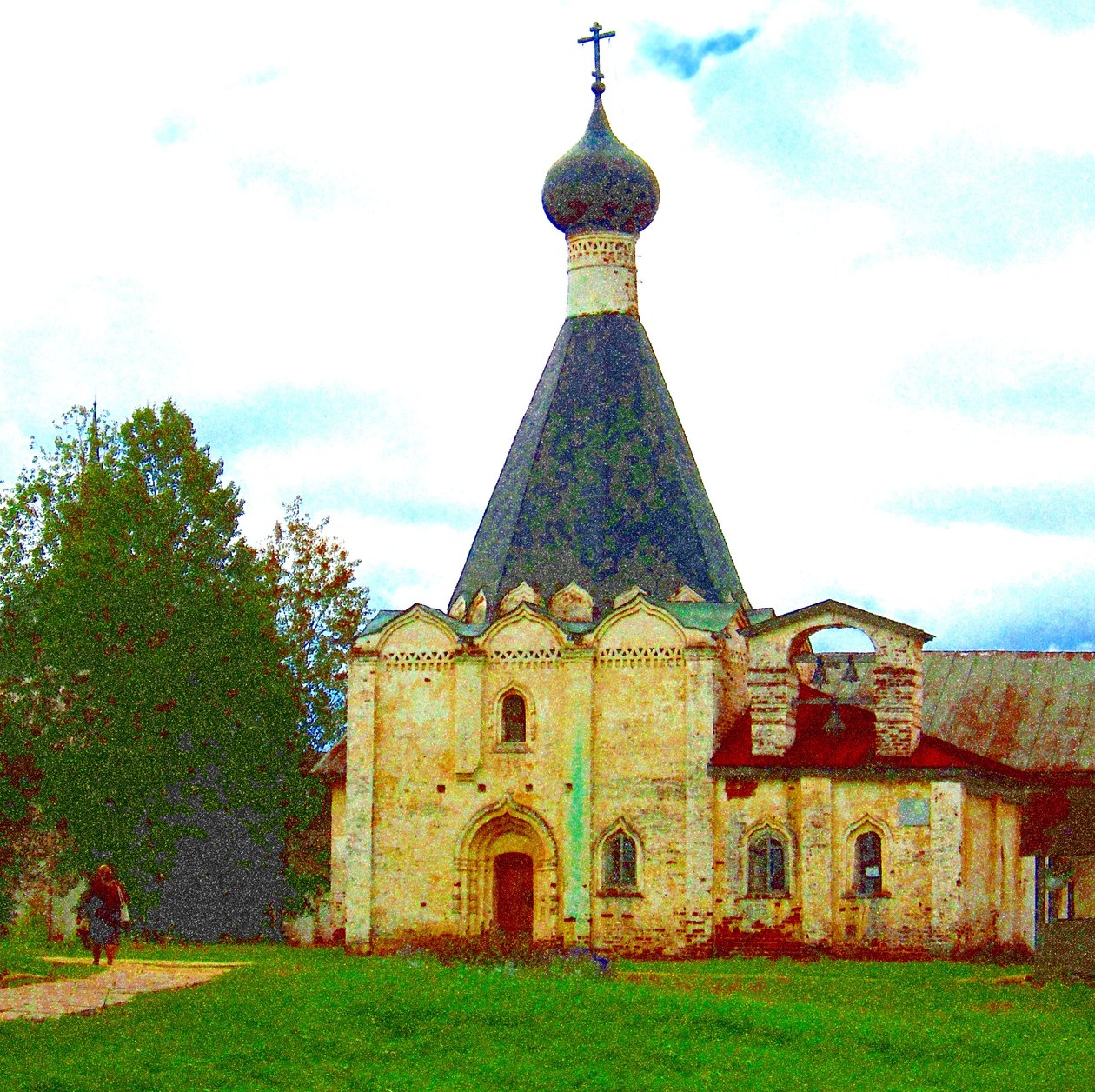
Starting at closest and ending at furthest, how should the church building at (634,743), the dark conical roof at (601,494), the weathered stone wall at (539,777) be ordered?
the church building at (634,743), the weathered stone wall at (539,777), the dark conical roof at (601,494)

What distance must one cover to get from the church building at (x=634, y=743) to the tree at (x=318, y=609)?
6083mm

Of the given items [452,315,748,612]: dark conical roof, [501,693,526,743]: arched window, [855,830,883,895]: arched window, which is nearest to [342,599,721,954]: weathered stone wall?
[501,693,526,743]: arched window

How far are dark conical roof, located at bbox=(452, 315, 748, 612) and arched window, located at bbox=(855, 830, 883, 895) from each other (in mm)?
4239

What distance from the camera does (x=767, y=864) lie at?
2519 centimetres

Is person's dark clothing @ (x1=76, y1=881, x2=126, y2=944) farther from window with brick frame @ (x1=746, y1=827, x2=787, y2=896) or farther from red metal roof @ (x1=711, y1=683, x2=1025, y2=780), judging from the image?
window with brick frame @ (x1=746, y1=827, x2=787, y2=896)

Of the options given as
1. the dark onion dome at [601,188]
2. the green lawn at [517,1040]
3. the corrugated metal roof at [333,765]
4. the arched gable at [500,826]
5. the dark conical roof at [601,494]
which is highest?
the dark onion dome at [601,188]

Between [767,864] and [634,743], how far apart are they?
233cm

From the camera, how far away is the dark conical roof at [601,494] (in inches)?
1072

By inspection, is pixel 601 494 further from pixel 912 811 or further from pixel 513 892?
pixel 912 811

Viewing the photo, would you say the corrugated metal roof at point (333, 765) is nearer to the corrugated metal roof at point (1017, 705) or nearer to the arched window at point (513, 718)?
the arched window at point (513, 718)

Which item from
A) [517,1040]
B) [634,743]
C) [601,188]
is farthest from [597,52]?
[517,1040]

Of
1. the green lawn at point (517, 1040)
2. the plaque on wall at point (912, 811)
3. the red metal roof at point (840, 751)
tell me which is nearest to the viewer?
the green lawn at point (517, 1040)

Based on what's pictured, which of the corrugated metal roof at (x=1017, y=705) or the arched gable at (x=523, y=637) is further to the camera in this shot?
the corrugated metal roof at (x=1017, y=705)

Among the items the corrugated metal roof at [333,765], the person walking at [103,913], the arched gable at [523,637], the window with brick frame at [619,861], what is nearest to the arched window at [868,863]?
the window with brick frame at [619,861]
